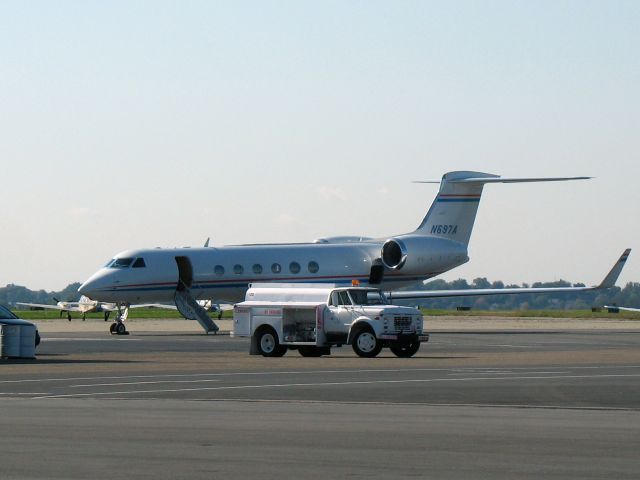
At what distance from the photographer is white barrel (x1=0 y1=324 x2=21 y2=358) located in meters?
35.8

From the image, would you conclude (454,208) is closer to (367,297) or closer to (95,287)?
(95,287)

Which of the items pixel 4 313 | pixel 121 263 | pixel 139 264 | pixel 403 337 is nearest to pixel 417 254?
pixel 139 264

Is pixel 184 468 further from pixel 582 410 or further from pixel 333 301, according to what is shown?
A: pixel 333 301

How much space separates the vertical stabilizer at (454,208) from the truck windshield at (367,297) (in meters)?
32.2

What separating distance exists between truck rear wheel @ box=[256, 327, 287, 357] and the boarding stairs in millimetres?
21670

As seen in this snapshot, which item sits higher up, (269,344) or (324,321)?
(324,321)

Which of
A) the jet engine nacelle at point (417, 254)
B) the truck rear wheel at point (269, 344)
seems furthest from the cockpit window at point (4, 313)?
the jet engine nacelle at point (417, 254)

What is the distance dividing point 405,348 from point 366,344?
4.23ft

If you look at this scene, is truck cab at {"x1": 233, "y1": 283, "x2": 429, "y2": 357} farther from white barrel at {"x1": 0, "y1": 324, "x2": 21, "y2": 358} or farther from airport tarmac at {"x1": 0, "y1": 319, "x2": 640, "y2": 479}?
white barrel at {"x1": 0, "y1": 324, "x2": 21, "y2": 358}

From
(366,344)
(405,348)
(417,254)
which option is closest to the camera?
(366,344)

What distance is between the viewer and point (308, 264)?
66562mm

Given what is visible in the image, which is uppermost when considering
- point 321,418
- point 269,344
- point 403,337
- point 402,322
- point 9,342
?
point 402,322

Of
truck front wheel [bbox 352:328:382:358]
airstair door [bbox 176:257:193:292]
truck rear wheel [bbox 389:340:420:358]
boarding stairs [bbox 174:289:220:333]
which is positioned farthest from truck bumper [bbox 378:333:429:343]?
airstair door [bbox 176:257:193:292]

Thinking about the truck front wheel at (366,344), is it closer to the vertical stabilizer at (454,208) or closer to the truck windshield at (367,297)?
the truck windshield at (367,297)
